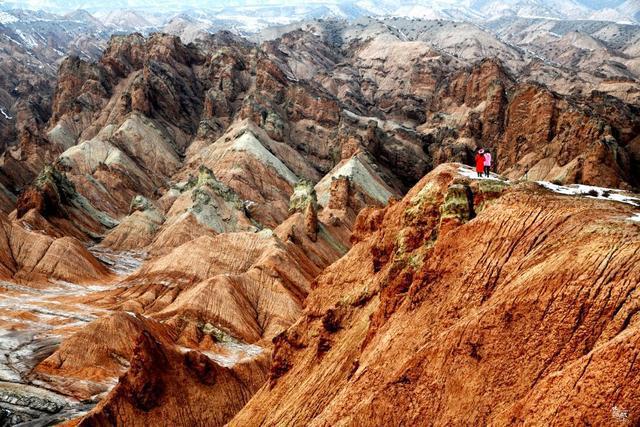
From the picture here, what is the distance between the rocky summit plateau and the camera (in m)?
16.3

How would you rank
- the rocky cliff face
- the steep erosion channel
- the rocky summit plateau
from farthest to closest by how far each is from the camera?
the steep erosion channel
the rocky summit plateau
the rocky cliff face

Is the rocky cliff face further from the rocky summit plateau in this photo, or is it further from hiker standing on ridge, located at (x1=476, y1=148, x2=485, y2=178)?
Result: hiker standing on ridge, located at (x1=476, y1=148, x2=485, y2=178)

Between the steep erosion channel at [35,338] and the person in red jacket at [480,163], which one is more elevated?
the person in red jacket at [480,163]

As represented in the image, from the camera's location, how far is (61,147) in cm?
17562

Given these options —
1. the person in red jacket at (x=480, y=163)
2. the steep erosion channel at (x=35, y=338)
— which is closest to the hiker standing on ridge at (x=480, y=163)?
the person in red jacket at (x=480, y=163)

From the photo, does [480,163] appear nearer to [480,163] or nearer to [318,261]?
[480,163]

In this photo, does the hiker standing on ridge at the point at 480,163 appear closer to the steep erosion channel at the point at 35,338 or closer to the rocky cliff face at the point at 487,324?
the rocky cliff face at the point at 487,324

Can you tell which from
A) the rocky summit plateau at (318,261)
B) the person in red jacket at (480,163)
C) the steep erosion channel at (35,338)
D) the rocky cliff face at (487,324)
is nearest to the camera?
the rocky cliff face at (487,324)

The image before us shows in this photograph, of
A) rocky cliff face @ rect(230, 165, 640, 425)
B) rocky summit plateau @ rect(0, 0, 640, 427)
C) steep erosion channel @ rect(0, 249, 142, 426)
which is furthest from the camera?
steep erosion channel @ rect(0, 249, 142, 426)

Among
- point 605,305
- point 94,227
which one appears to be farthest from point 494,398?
point 94,227

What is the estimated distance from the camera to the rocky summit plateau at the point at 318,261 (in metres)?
16.3

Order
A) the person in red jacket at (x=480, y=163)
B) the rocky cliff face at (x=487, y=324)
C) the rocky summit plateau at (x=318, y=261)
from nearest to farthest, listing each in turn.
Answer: the rocky cliff face at (x=487, y=324)
the rocky summit plateau at (x=318, y=261)
the person in red jacket at (x=480, y=163)

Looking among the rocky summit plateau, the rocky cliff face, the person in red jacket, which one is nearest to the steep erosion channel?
the rocky summit plateau

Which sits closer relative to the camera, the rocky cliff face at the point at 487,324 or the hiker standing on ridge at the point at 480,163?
the rocky cliff face at the point at 487,324
